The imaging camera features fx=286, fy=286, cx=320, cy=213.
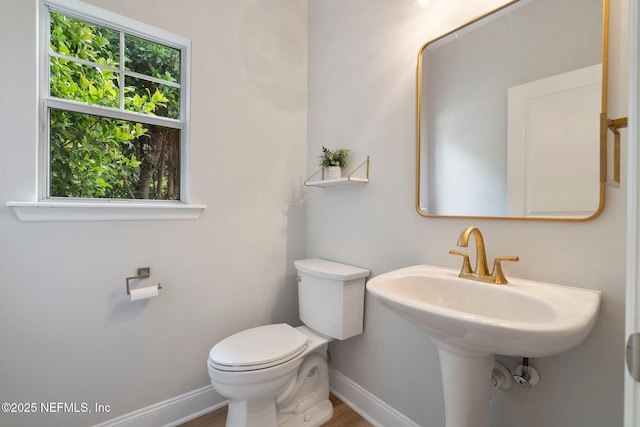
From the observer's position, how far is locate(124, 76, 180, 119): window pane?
1.55 meters

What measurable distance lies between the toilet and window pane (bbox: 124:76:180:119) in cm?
119

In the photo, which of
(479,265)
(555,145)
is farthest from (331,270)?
(555,145)

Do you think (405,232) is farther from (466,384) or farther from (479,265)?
(466,384)

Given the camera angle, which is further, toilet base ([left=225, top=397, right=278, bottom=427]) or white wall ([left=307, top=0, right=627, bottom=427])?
toilet base ([left=225, top=397, right=278, bottom=427])

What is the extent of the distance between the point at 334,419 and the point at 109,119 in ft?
6.63

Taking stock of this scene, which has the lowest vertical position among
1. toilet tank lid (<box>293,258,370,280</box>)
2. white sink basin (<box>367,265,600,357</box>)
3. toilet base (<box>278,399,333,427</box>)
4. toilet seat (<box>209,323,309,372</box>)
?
toilet base (<box>278,399,333,427</box>)

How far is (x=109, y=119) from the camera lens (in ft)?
4.88

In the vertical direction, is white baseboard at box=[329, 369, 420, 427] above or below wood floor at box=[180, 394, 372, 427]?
above

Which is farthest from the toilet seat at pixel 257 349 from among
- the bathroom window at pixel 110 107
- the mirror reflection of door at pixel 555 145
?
the mirror reflection of door at pixel 555 145

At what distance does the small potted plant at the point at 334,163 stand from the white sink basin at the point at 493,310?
0.75 m

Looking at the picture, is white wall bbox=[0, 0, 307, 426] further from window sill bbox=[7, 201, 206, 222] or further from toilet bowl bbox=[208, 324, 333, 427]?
toilet bowl bbox=[208, 324, 333, 427]

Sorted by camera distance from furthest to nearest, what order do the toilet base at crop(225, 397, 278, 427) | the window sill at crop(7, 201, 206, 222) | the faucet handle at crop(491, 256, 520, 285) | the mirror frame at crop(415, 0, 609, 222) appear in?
the toilet base at crop(225, 397, 278, 427) → the window sill at crop(7, 201, 206, 222) → the faucet handle at crop(491, 256, 520, 285) → the mirror frame at crop(415, 0, 609, 222)

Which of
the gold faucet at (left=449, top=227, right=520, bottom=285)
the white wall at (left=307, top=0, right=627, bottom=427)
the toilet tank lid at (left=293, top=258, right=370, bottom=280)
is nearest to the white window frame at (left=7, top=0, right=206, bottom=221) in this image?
the toilet tank lid at (left=293, top=258, right=370, bottom=280)

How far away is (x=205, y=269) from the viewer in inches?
66.2
